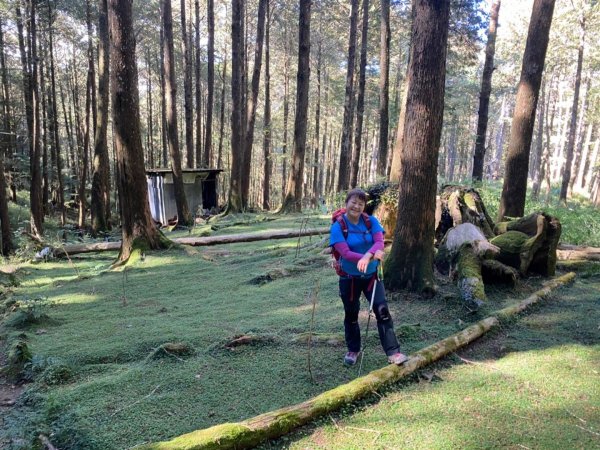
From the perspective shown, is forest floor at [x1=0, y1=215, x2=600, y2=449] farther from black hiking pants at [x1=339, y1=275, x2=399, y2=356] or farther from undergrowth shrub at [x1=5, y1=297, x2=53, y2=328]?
black hiking pants at [x1=339, y1=275, x2=399, y2=356]

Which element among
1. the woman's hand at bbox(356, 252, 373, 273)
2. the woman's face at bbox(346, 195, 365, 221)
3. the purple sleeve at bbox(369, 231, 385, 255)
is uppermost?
the woman's face at bbox(346, 195, 365, 221)

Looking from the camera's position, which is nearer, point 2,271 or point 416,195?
point 416,195

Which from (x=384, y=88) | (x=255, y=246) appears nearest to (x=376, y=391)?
(x=255, y=246)

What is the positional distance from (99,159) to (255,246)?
10.1m

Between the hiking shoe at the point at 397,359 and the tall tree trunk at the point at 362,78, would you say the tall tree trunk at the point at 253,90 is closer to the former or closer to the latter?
the tall tree trunk at the point at 362,78

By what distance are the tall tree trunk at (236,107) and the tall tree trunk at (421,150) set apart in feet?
43.7

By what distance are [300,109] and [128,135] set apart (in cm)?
869

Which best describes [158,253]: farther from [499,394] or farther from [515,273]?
[499,394]

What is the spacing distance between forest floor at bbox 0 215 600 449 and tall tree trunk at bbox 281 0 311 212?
35.7 feet

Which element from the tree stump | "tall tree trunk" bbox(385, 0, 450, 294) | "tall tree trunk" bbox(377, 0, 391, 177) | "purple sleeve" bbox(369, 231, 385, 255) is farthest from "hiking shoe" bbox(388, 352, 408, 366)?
"tall tree trunk" bbox(377, 0, 391, 177)

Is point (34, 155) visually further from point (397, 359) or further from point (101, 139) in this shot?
point (397, 359)

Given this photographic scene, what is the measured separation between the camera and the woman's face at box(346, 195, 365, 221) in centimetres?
387

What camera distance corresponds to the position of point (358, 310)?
3.93 meters

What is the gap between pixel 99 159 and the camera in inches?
697
